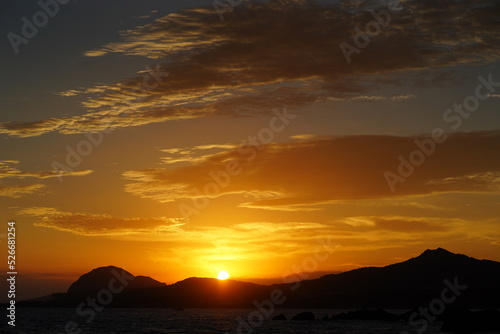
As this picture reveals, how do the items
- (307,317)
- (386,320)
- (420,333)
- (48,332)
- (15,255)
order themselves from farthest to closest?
(307,317) → (386,320) → (48,332) → (420,333) → (15,255)

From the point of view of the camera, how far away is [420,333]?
10656 centimetres

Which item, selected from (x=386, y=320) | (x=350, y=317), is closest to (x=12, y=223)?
(x=386, y=320)

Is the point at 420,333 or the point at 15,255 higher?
the point at 15,255

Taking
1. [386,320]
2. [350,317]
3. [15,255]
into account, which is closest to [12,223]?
[15,255]

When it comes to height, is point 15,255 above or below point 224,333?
above

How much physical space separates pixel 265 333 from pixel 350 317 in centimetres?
8099

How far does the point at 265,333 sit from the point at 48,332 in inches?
1714

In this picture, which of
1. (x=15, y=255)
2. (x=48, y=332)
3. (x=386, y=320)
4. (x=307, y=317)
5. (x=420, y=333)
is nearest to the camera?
(x=15, y=255)

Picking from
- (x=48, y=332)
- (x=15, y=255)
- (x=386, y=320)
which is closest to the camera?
(x=15, y=255)

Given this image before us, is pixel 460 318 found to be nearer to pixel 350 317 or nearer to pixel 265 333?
pixel 265 333

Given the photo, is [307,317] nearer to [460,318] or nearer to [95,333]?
[460,318]

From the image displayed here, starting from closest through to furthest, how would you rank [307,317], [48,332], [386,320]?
[48,332] → [386,320] → [307,317]

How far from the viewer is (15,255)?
49906mm

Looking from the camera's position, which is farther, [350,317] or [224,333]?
[350,317]
